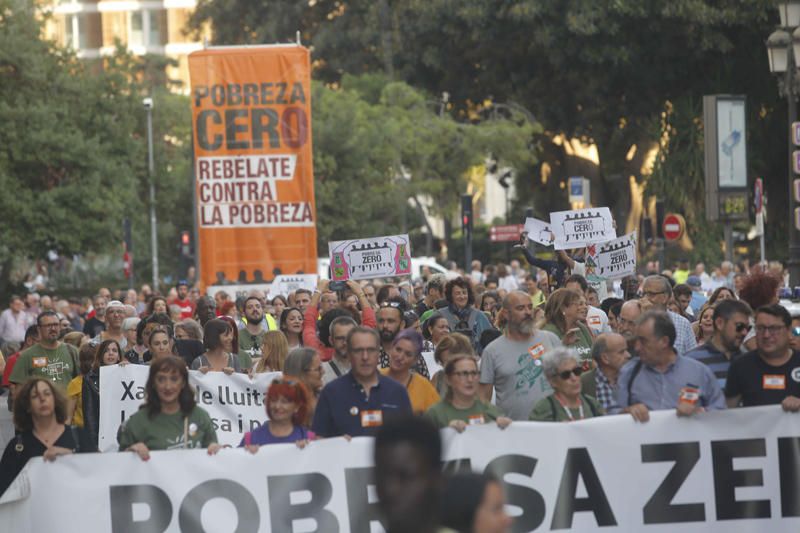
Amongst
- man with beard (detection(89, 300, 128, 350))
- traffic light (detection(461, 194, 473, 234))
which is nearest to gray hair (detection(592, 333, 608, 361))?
man with beard (detection(89, 300, 128, 350))

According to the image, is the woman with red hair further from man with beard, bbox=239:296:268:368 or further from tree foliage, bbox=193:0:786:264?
tree foliage, bbox=193:0:786:264

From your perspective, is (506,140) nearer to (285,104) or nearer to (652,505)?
(285,104)

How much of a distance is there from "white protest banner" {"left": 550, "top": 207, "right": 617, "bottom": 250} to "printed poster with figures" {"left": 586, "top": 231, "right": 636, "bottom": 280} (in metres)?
0.10

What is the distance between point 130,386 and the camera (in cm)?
1293

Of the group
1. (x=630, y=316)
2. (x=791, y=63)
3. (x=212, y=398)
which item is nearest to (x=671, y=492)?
Result: (x=630, y=316)

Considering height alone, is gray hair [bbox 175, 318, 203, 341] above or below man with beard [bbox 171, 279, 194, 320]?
above

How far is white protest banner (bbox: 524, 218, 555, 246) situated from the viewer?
672 inches

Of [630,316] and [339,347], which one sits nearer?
[339,347]

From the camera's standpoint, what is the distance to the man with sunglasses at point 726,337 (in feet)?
32.5

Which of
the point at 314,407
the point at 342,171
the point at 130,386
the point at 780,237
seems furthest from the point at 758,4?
the point at 314,407

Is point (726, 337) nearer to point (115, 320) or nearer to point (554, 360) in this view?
point (554, 360)

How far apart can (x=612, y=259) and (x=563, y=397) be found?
7889mm

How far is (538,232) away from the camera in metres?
17.1

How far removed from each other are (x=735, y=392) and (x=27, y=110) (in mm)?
30966
